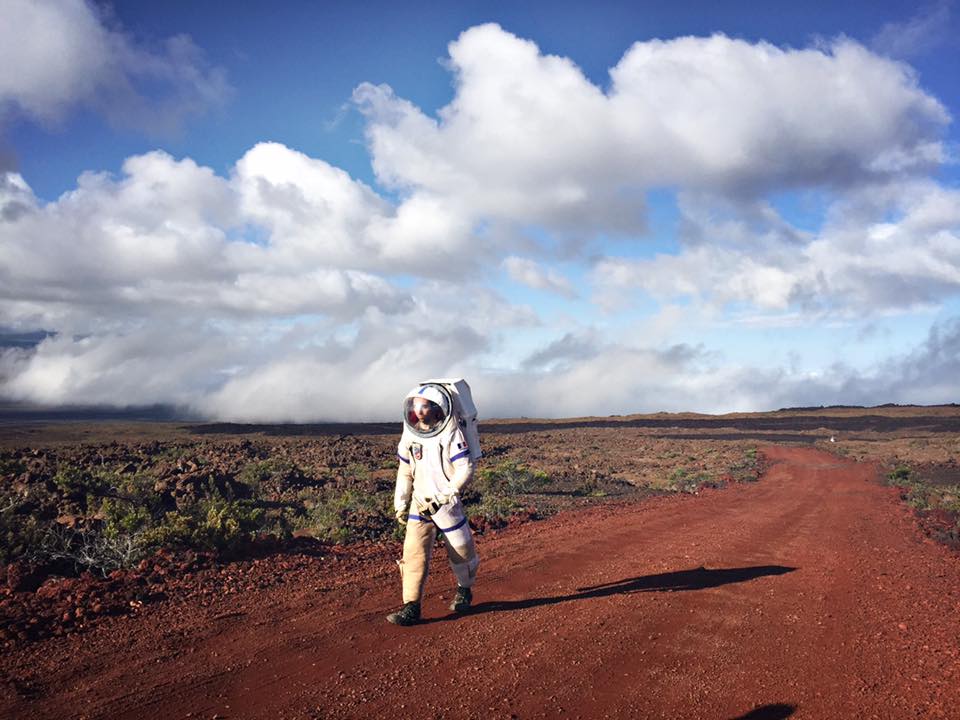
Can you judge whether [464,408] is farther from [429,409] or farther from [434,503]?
[434,503]

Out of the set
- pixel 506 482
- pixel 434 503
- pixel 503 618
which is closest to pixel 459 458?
pixel 434 503


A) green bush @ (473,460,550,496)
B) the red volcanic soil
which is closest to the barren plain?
the red volcanic soil

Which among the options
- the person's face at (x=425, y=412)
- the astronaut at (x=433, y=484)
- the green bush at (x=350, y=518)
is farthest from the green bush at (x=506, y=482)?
the person's face at (x=425, y=412)

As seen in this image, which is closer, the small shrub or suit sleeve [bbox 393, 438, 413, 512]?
suit sleeve [bbox 393, 438, 413, 512]

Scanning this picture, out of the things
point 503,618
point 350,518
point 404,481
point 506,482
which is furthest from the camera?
point 506,482

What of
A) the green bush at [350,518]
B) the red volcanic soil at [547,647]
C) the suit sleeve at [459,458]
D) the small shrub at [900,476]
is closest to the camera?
the red volcanic soil at [547,647]

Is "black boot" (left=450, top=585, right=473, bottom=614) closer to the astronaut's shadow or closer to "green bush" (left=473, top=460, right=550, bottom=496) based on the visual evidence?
the astronaut's shadow

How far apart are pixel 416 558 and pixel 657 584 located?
335cm

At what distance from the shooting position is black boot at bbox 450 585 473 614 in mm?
6785

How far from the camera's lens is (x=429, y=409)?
6.59 m

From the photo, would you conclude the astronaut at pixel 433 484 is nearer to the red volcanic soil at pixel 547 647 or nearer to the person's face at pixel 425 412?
the person's face at pixel 425 412

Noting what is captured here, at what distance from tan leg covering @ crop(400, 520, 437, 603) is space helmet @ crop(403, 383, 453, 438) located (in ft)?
3.22

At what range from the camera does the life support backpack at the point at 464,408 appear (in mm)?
6637

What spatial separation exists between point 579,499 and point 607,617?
11637 mm
